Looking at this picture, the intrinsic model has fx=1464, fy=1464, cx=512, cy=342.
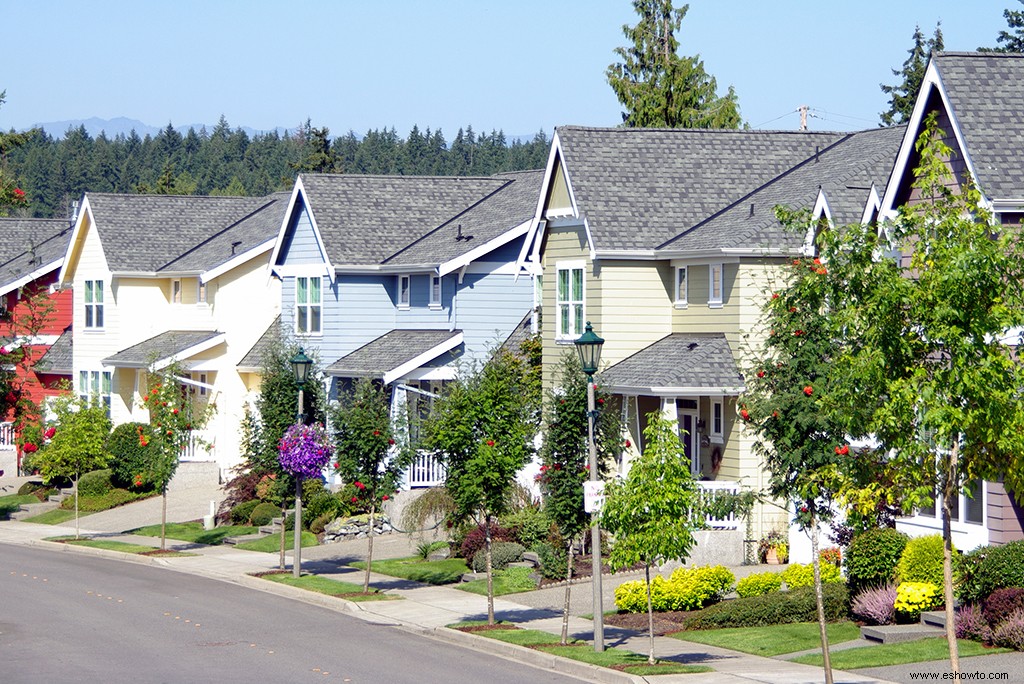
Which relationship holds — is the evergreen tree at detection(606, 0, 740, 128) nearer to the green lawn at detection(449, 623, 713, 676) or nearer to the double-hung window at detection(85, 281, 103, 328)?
the double-hung window at detection(85, 281, 103, 328)

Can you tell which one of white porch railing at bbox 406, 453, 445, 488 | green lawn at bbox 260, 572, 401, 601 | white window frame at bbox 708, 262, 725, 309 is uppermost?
white window frame at bbox 708, 262, 725, 309

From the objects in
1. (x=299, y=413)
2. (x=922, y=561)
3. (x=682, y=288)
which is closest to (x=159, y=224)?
(x=299, y=413)

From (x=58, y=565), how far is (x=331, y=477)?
1155 cm

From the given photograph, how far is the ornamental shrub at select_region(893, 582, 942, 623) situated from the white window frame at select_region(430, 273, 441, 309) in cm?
2511

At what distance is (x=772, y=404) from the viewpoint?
60.3ft

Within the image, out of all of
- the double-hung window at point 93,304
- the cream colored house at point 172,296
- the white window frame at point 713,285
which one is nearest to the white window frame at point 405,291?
the cream colored house at point 172,296

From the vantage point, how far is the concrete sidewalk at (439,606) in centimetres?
2127

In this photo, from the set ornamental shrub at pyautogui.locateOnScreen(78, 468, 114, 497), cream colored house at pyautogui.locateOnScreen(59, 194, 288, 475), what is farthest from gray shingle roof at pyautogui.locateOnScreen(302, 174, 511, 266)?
ornamental shrub at pyautogui.locateOnScreen(78, 468, 114, 497)

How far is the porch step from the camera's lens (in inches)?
884

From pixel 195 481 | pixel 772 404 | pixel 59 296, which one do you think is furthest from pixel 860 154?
pixel 59 296

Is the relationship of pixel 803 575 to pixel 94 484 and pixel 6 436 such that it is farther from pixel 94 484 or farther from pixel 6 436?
pixel 6 436

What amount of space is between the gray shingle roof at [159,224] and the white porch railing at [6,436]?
9.72m

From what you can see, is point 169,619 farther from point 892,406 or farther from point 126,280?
point 126,280

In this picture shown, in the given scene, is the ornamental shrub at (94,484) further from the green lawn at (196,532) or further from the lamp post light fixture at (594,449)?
the lamp post light fixture at (594,449)
